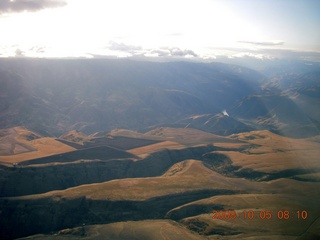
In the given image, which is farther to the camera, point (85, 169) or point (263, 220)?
point (85, 169)

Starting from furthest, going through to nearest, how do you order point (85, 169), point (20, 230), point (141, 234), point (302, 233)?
point (85, 169), point (20, 230), point (141, 234), point (302, 233)

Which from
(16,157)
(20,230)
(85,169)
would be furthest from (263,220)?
(16,157)

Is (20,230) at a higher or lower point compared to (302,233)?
lower

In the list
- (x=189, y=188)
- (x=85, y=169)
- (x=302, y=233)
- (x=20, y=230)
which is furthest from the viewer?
(x=85, y=169)

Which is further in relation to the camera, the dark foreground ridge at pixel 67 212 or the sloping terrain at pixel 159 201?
the dark foreground ridge at pixel 67 212

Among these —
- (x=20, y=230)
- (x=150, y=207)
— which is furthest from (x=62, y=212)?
(x=150, y=207)

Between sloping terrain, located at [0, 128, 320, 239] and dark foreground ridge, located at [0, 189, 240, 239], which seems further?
dark foreground ridge, located at [0, 189, 240, 239]

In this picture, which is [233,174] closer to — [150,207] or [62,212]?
[150,207]

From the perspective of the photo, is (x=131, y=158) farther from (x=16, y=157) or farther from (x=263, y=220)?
(x=263, y=220)

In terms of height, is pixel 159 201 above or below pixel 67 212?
above

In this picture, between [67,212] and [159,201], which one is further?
[159,201]
